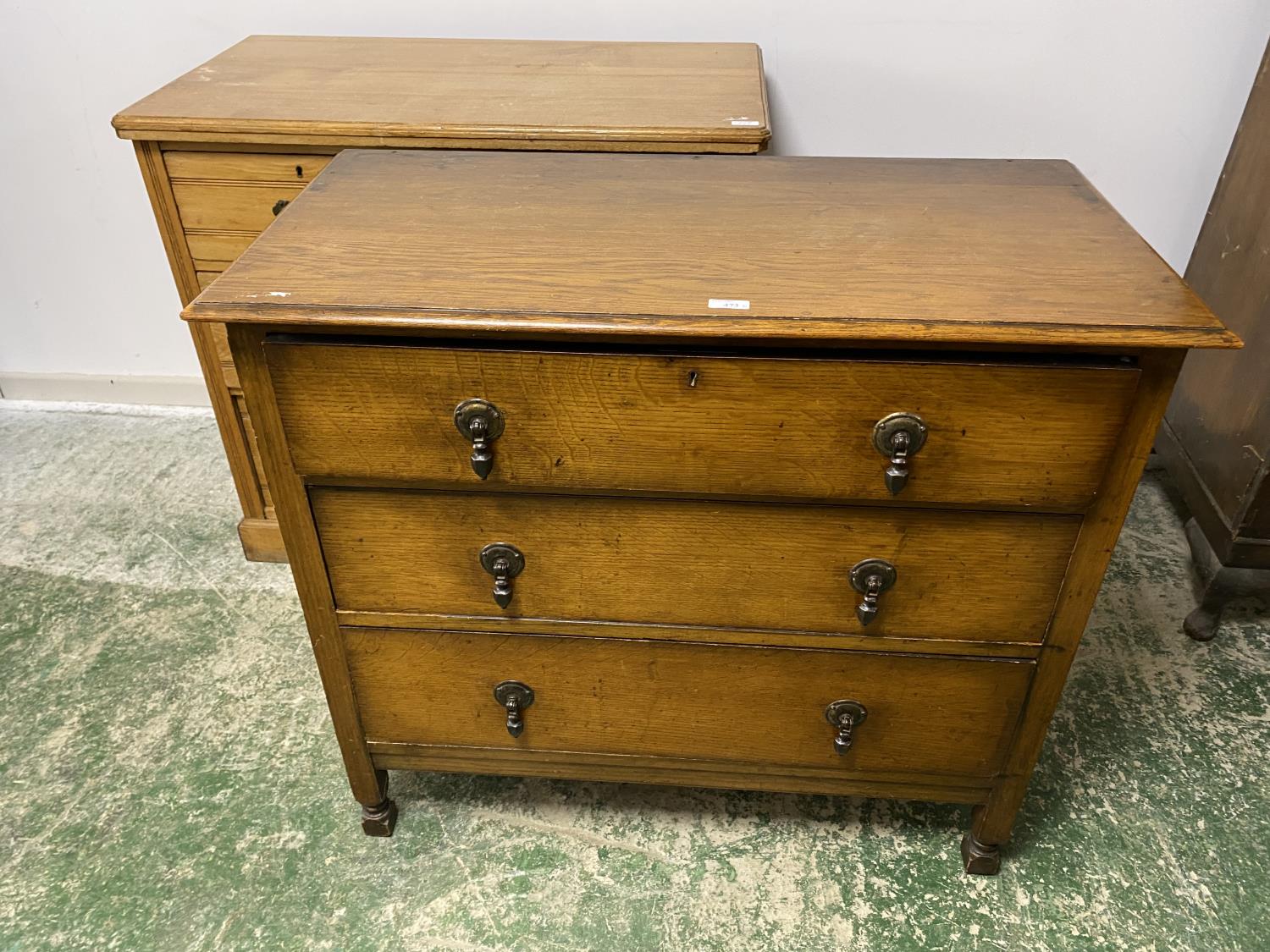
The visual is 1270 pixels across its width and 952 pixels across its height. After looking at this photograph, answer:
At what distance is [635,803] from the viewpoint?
4.63 ft

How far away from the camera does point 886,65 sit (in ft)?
5.69

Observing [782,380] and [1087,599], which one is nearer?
[782,380]

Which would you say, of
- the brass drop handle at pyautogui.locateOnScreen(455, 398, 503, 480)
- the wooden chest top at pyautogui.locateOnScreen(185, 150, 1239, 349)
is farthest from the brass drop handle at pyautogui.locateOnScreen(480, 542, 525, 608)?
the wooden chest top at pyautogui.locateOnScreen(185, 150, 1239, 349)

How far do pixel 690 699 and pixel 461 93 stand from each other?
101cm

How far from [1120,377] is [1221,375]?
1.04 metres

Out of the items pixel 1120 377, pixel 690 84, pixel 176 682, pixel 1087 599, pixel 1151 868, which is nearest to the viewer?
pixel 1120 377

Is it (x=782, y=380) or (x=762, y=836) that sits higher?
(x=782, y=380)

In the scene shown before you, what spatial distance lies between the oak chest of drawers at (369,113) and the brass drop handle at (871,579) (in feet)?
2.12

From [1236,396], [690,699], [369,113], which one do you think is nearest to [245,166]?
[369,113]

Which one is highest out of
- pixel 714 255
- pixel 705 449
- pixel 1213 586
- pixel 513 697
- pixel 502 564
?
pixel 714 255

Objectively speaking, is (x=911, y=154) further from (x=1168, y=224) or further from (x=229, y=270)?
(x=229, y=270)

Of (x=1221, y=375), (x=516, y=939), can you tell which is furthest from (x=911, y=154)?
(x=516, y=939)

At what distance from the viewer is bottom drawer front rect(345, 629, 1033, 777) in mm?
1142

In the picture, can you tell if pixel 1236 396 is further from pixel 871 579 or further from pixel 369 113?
pixel 369 113
